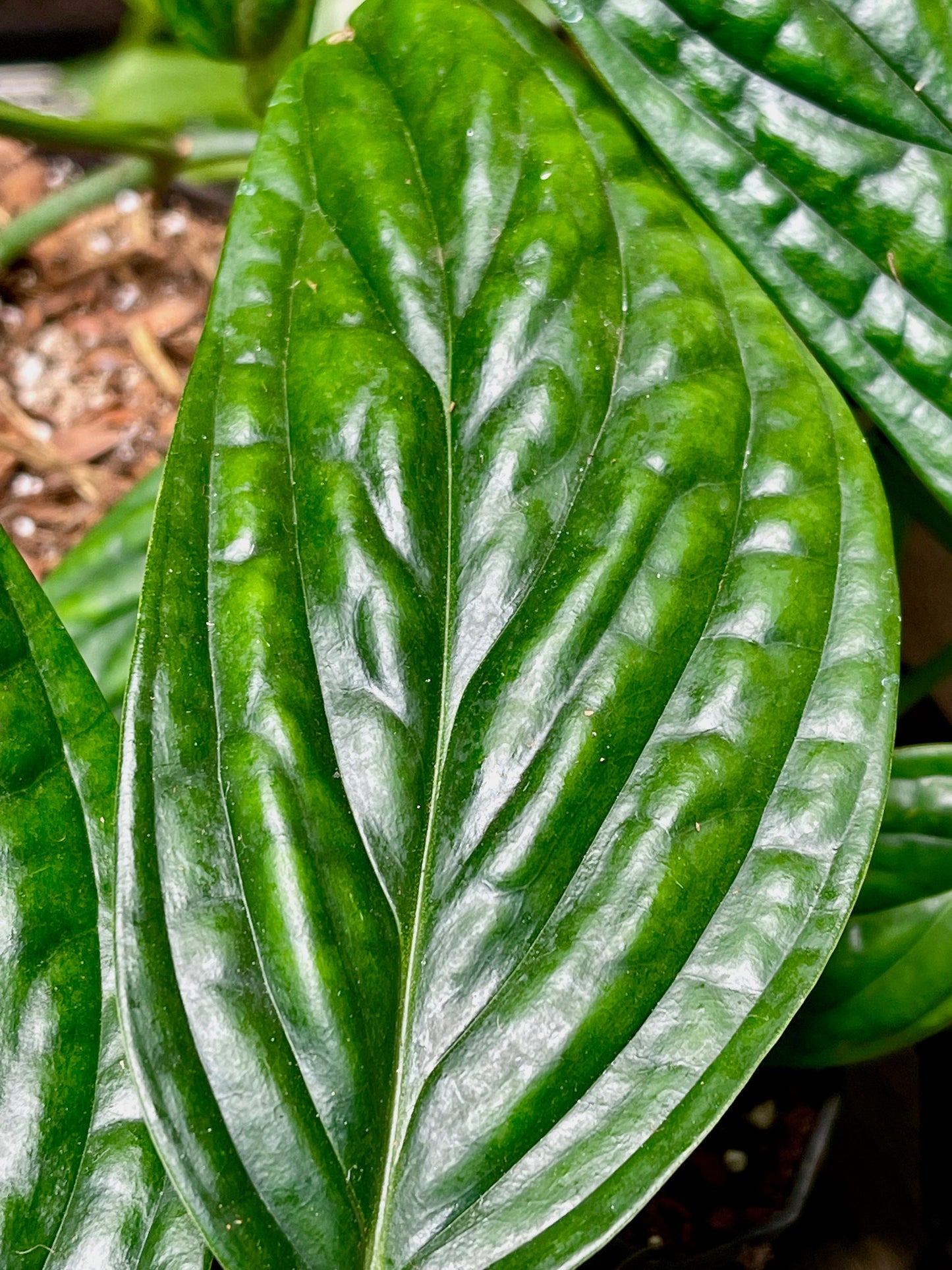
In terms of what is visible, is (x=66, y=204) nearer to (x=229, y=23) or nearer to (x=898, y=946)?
(x=229, y=23)

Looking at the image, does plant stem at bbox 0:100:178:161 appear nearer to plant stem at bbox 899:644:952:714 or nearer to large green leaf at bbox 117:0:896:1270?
large green leaf at bbox 117:0:896:1270

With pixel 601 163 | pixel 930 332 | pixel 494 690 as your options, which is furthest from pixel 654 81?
pixel 494 690

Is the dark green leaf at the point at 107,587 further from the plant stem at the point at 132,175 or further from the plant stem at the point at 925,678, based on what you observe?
the plant stem at the point at 925,678

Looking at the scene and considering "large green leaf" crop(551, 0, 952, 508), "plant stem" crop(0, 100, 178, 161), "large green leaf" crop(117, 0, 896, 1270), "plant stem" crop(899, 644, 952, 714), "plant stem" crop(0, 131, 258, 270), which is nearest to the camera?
"large green leaf" crop(117, 0, 896, 1270)

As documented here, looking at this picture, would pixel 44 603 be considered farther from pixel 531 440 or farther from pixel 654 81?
pixel 654 81

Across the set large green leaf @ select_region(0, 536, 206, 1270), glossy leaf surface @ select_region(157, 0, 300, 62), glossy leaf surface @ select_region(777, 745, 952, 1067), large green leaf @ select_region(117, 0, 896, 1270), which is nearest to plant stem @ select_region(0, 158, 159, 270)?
glossy leaf surface @ select_region(157, 0, 300, 62)

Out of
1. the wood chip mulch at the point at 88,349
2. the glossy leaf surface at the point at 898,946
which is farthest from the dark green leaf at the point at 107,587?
the glossy leaf surface at the point at 898,946
